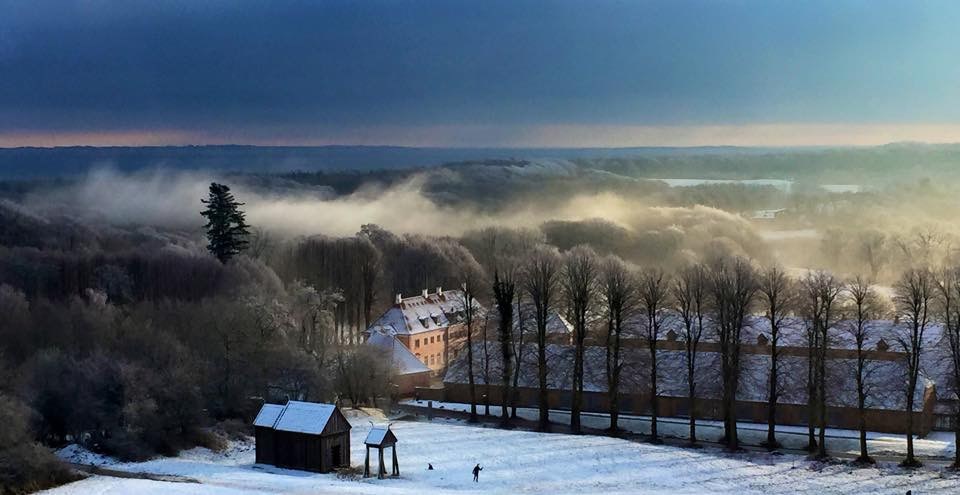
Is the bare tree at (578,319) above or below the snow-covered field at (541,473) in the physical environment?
above

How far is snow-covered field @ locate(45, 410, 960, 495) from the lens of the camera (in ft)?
117

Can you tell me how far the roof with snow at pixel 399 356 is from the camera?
61.9m

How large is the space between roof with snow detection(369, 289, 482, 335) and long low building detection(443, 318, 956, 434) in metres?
12.1

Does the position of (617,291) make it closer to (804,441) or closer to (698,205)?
(804,441)

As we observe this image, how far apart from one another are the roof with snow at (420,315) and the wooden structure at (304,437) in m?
28.1

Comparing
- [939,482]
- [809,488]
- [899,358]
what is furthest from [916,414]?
[809,488]

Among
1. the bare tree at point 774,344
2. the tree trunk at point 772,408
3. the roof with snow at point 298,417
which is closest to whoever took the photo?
the roof with snow at point 298,417

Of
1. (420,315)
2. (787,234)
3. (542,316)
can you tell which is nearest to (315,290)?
(420,315)

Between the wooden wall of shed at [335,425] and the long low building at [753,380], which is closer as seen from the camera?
the wooden wall of shed at [335,425]

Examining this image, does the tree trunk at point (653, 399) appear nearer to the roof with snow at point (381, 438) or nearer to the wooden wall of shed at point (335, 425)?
the roof with snow at point (381, 438)

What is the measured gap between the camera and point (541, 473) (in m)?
38.5

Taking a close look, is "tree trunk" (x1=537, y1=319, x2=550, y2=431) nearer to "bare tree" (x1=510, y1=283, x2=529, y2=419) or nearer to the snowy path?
"bare tree" (x1=510, y1=283, x2=529, y2=419)

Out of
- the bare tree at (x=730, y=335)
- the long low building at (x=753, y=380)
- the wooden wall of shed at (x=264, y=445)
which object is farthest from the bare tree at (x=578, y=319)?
the wooden wall of shed at (x=264, y=445)

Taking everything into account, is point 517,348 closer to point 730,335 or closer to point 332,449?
point 730,335
